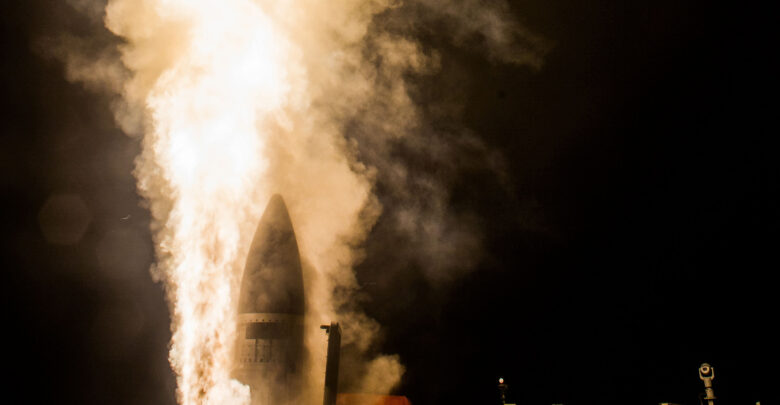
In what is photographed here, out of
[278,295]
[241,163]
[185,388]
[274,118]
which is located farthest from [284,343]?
[274,118]

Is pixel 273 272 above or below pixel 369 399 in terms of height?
above

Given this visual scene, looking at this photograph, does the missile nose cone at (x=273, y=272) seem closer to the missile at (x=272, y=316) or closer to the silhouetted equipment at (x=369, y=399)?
the missile at (x=272, y=316)

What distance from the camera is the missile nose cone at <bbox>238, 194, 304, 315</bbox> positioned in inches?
964

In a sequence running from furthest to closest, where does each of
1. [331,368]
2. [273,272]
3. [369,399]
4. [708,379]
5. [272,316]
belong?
[369,399], [273,272], [272,316], [331,368], [708,379]

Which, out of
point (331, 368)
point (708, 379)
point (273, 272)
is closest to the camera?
point (708, 379)

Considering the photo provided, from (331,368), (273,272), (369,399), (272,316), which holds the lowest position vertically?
(369,399)

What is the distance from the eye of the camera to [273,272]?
2478 cm

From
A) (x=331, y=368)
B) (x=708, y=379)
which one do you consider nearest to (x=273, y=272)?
(x=331, y=368)

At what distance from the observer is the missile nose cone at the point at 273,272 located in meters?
24.5

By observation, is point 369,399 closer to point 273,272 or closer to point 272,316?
point 272,316

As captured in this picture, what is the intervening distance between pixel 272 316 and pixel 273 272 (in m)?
1.99

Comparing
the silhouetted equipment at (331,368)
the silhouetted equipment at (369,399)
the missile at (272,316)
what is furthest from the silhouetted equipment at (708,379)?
the silhouetted equipment at (369,399)

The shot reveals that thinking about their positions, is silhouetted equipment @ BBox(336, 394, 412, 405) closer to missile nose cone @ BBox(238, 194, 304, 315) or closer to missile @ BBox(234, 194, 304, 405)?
missile @ BBox(234, 194, 304, 405)

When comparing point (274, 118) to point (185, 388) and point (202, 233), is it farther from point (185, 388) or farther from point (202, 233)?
point (185, 388)
